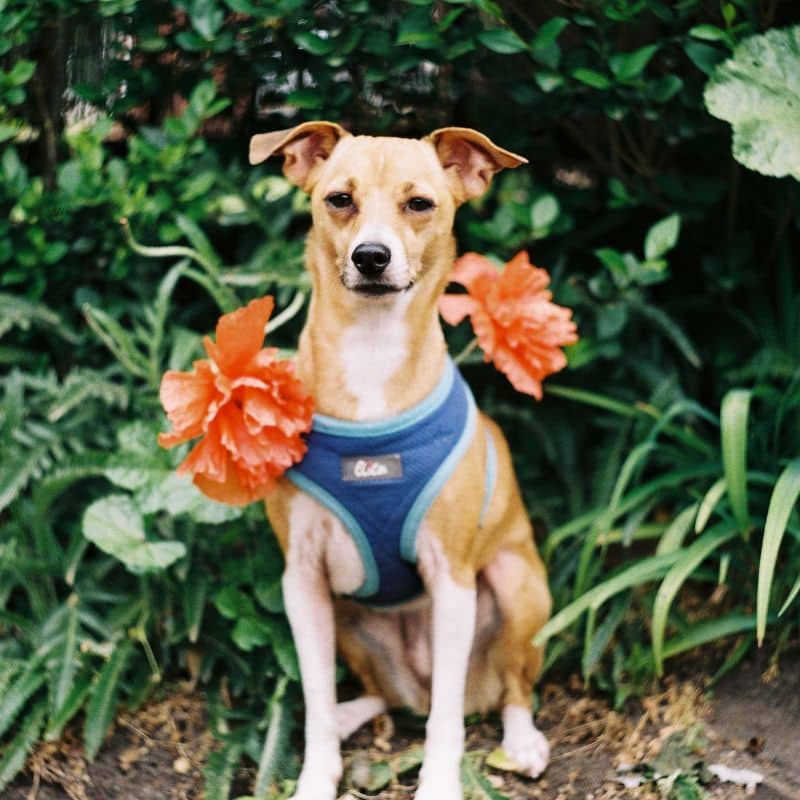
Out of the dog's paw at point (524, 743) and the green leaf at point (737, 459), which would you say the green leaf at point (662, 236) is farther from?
the dog's paw at point (524, 743)

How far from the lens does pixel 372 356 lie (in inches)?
104

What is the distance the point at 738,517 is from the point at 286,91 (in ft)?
6.56

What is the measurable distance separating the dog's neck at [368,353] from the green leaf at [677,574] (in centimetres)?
88

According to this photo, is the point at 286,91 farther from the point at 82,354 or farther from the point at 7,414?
the point at 7,414

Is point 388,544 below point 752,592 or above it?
above

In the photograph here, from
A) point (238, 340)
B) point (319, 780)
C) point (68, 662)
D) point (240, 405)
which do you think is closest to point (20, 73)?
point (238, 340)

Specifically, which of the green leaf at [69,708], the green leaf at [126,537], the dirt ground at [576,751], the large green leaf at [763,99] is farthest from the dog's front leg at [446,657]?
the large green leaf at [763,99]

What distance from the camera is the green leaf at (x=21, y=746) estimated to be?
2779mm

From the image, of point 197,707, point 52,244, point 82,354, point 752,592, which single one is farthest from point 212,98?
point 752,592

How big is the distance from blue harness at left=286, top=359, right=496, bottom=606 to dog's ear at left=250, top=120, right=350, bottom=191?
0.64 m

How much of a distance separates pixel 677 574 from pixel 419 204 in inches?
49.3

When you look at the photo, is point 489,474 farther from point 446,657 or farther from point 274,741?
point 274,741

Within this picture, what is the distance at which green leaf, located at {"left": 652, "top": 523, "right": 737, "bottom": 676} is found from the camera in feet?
9.44

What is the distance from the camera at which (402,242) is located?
2.45 meters
